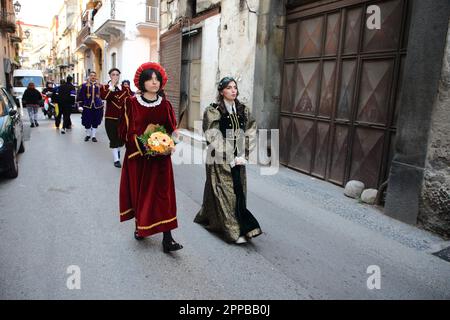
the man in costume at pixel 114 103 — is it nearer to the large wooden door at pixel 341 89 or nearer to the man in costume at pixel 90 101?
the man in costume at pixel 90 101

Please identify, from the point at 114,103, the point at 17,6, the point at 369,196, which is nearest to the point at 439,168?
the point at 369,196

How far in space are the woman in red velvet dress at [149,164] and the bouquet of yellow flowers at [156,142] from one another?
74 mm

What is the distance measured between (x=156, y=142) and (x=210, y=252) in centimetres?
125

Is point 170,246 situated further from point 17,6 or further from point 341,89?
point 17,6

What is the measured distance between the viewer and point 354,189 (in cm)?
604

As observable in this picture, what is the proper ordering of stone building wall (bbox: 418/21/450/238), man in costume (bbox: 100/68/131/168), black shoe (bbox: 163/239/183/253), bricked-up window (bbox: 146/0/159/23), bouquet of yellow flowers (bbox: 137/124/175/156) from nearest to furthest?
bouquet of yellow flowers (bbox: 137/124/175/156), black shoe (bbox: 163/239/183/253), stone building wall (bbox: 418/21/450/238), man in costume (bbox: 100/68/131/168), bricked-up window (bbox: 146/0/159/23)

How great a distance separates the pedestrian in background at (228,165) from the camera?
13.6 ft

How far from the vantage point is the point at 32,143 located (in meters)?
10.5

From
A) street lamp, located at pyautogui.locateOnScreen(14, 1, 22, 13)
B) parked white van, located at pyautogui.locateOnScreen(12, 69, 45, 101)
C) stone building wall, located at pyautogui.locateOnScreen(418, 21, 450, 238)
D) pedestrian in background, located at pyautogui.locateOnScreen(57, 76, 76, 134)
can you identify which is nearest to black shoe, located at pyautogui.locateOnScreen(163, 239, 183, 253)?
Result: stone building wall, located at pyautogui.locateOnScreen(418, 21, 450, 238)

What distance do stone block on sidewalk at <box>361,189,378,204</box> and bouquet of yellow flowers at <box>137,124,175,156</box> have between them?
3.38 m

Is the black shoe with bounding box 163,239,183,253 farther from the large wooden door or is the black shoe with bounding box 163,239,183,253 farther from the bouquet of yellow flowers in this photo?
the large wooden door

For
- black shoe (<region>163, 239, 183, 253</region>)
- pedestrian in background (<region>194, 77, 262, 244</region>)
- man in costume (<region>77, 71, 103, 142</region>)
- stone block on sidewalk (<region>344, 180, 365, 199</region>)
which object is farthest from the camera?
man in costume (<region>77, 71, 103, 142</region>)

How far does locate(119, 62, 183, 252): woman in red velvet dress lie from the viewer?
3.75 m

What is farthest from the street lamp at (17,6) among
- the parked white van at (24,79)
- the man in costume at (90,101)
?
the man in costume at (90,101)
